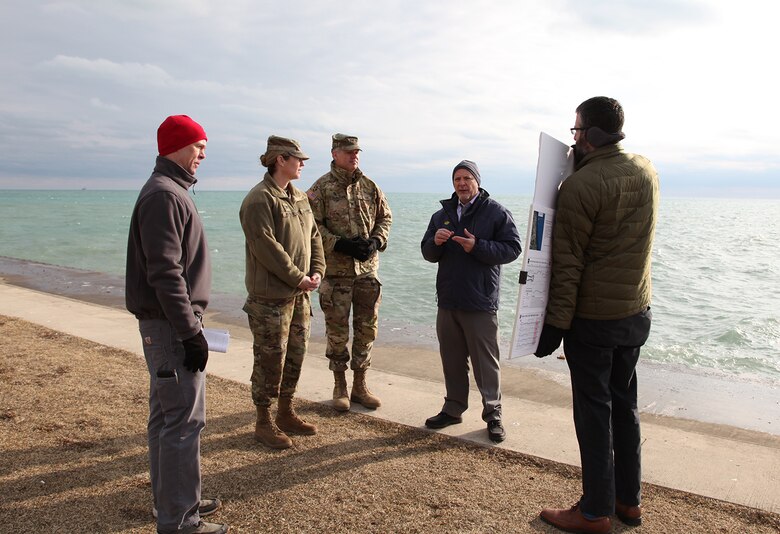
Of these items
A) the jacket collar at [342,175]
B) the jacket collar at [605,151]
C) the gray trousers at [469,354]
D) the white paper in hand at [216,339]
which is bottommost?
the gray trousers at [469,354]

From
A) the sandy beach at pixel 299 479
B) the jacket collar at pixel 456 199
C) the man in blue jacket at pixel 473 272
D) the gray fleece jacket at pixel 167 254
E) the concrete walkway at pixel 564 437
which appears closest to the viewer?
the gray fleece jacket at pixel 167 254

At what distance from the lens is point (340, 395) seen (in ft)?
17.1

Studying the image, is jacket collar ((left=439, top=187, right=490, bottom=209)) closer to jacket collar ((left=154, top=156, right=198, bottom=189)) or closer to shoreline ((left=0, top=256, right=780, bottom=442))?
shoreline ((left=0, top=256, right=780, bottom=442))

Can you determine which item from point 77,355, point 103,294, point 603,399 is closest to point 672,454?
point 603,399

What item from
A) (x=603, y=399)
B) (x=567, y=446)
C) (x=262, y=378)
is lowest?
(x=567, y=446)

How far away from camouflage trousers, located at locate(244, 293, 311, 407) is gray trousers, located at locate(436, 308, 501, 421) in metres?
1.11

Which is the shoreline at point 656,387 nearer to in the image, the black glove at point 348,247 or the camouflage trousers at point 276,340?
the camouflage trousers at point 276,340

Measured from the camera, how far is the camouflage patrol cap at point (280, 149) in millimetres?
4262

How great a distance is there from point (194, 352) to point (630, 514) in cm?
253

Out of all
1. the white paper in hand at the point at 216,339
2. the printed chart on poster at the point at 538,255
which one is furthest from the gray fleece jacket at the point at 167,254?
the printed chart on poster at the point at 538,255

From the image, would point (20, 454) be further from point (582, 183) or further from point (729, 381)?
point (729, 381)

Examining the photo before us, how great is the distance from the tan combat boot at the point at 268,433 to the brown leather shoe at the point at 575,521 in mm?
1890

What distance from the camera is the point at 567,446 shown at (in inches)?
174

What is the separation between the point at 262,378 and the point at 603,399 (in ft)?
7.69
